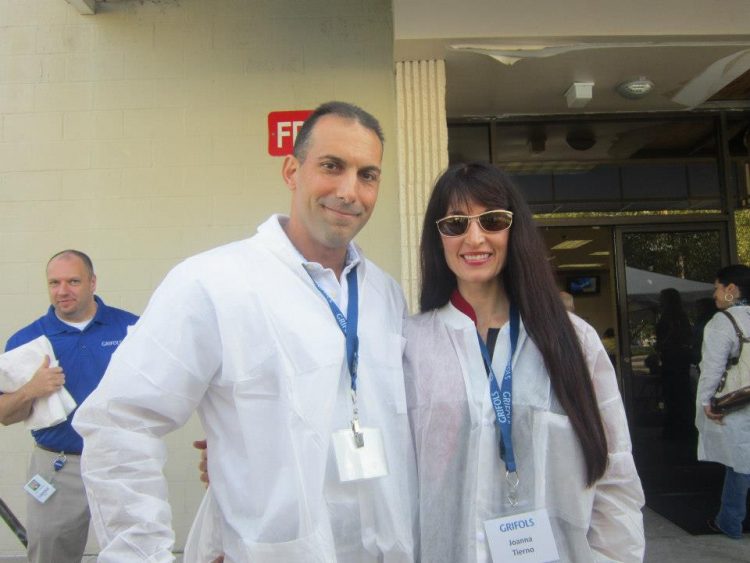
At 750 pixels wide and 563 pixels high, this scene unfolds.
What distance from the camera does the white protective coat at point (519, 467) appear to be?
1.78 metres

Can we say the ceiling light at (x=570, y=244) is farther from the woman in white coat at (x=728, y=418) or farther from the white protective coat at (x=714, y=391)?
the white protective coat at (x=714, y=391)

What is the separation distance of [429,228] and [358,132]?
1.51ft

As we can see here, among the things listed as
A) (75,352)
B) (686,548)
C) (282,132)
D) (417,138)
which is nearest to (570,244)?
(417,138)

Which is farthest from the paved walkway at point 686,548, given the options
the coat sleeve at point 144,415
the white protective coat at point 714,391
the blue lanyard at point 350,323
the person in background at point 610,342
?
the blue lanyard at point 350,323

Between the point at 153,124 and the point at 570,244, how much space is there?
4286 millimetres

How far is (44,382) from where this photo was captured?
3.51 m

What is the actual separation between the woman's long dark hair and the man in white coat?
1.46 feet

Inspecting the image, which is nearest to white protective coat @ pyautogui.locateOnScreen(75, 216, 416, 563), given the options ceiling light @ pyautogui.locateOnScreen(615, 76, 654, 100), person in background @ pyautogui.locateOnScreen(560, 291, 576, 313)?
person in background @ pyautogui.locateOnScreen(560, 291, 576, 313)

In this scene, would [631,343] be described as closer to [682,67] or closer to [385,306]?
[682,67]

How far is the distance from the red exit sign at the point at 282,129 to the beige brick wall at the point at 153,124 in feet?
0.22

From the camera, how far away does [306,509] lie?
1523 mm

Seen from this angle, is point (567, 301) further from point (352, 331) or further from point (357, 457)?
point (357, 457)

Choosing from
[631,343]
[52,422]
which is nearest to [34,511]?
[52,422]

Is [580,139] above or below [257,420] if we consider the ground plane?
above
